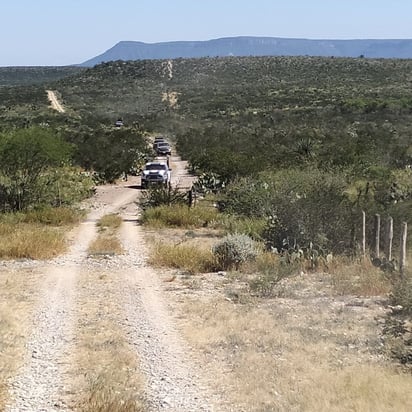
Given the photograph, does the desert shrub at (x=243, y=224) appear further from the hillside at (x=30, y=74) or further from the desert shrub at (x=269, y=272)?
the hillside at (x=30, y=74)

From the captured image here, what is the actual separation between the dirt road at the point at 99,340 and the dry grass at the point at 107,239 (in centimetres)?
79

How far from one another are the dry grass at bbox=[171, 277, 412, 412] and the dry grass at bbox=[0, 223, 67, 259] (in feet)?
16.8

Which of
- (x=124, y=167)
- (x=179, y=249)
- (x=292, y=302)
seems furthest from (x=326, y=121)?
(x=292, y=302)

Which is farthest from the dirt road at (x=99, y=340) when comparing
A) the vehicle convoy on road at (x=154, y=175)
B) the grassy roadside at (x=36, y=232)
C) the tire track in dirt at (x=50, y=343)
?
the vehicle convoy on road at (x=154, y=175)

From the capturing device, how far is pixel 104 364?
26.4 ft

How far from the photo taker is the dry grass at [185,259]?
13.7 metres

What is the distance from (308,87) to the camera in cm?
8412

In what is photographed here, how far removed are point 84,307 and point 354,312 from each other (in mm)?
4003

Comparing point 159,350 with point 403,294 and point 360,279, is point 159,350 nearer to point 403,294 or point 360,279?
point 403,294

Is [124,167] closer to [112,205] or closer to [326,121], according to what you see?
[112,205]

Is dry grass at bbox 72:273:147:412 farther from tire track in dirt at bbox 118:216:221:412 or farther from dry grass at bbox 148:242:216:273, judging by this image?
dry grass at bbox 148:242:216:273

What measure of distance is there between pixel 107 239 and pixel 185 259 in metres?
3.82

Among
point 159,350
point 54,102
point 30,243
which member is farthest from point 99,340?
point 54,102

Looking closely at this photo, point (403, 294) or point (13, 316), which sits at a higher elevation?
point (403, 294)
